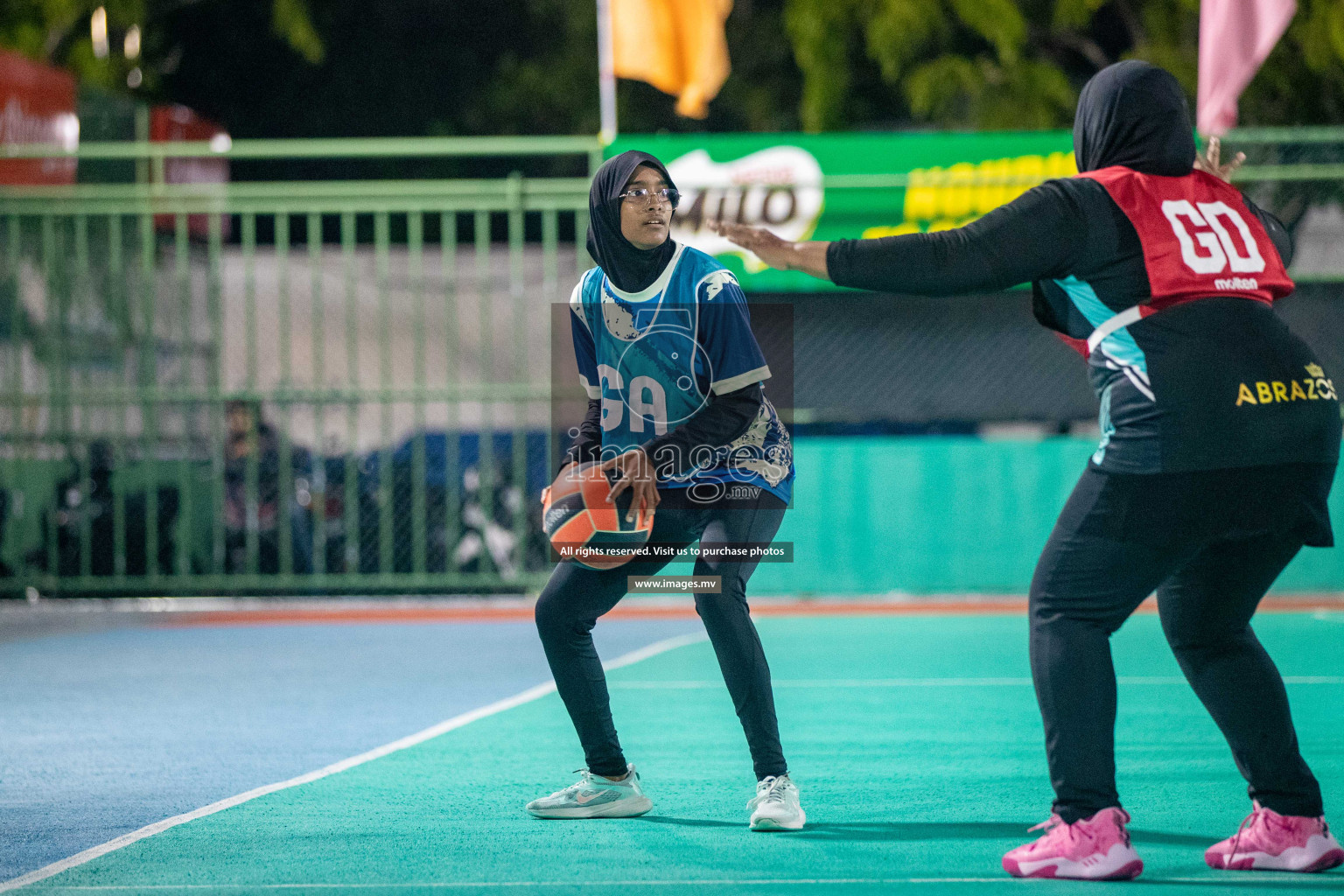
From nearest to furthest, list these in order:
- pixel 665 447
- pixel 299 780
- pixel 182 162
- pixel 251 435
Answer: pixel 665 447 < pixel 299 780 < pixel 251 435 < pixel 182 162

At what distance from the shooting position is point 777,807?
4.58 metres

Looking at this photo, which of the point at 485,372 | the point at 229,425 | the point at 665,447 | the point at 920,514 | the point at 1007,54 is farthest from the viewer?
the point at 1007,54

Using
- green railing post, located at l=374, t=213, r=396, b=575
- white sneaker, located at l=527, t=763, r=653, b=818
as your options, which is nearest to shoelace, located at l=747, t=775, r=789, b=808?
white sneaker, located at l=527, t=763, r=653, b=818

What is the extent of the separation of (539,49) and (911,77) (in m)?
8.15

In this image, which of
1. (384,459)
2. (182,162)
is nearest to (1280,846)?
(384,459)

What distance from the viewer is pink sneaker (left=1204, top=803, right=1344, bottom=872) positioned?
399 cm

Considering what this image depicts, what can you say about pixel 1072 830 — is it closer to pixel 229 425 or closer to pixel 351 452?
pixel 351 452

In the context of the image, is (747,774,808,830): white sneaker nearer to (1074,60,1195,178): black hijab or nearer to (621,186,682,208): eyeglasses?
(621,186,682,208): eyeglasses

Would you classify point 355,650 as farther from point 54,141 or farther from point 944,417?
point 54,141

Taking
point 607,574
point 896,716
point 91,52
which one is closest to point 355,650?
point 896,716

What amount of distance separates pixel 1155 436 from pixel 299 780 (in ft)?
11.0

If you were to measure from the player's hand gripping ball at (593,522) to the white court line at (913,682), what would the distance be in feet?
10.9

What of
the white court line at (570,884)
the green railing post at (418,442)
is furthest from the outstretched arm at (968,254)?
the green railing post at (418,442)

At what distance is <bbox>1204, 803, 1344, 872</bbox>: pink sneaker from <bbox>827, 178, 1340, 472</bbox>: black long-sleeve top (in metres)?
0.99
